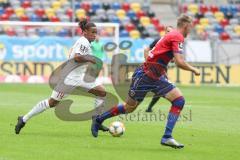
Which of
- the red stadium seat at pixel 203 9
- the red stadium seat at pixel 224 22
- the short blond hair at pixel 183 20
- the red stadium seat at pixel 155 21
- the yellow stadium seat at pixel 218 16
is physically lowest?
the red stadium seat at pixel 224 22

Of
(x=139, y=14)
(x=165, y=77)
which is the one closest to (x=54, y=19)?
(x=139, y=14)

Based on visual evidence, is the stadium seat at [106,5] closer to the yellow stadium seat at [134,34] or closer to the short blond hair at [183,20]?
the yellow stadium seat at [134,34]

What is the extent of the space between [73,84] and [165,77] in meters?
2.23

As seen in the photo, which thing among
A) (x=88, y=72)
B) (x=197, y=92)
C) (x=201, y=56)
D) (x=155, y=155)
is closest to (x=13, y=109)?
(x=88, y=72)

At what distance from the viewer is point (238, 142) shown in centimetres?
1350

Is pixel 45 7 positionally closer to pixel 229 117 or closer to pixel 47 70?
pixel 47 70

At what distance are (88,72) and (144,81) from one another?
314cm

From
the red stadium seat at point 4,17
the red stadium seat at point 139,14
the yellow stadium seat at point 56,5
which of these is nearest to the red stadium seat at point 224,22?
the red stadium seat at point 139,14

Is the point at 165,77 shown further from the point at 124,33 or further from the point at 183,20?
the point at 124,33

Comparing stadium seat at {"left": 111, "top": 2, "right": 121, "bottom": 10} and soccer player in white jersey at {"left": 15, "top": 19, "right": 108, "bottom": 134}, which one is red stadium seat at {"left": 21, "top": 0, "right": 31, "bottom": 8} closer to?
stadium seat at {"left": 111, "top": 2, "right": 121, "bottom": 10}

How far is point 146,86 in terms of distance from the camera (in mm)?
12883

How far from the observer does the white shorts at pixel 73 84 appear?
1417cm

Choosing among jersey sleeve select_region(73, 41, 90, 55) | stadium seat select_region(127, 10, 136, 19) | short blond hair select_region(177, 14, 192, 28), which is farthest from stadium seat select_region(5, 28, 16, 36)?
short blond hair select_region(177, 14, 192, 28)

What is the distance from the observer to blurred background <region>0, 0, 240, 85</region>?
3384 centimetres
